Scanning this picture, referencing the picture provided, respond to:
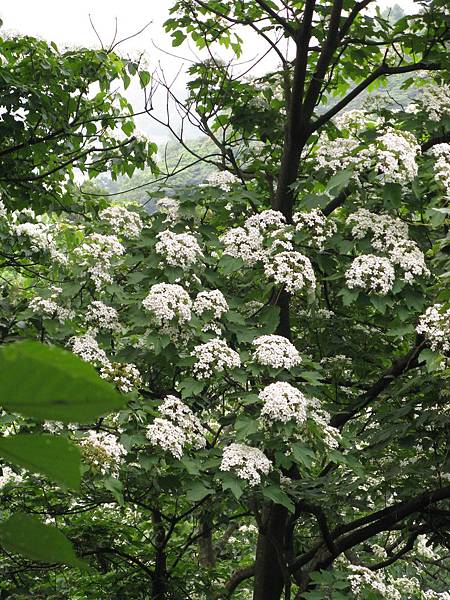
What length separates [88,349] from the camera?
426 centimetres

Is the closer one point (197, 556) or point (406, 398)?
point (406, 398)

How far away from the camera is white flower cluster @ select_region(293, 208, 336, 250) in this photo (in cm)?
486

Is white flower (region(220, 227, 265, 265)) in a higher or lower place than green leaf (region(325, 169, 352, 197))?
lower

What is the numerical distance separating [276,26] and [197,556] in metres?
5.16

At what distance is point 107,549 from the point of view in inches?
229

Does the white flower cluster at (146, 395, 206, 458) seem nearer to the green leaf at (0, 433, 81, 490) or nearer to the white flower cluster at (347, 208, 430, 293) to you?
the white flower cluster at (347, 208, 430, 293)

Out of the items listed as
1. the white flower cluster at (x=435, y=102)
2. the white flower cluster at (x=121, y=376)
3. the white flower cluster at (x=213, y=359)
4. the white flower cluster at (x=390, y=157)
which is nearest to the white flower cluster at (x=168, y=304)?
the white flower cluster at (x=213, y=359)

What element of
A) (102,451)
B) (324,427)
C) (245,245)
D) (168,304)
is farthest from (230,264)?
(102,451)

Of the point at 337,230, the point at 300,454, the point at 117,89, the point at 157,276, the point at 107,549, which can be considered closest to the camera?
the point at 300,454

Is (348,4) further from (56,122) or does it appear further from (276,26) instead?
(56,122)

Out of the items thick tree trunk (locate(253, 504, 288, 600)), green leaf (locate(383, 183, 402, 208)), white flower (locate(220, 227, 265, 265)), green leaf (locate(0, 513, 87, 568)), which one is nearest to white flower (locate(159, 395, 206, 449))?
white flower (locate(220, 227, 265, 265))

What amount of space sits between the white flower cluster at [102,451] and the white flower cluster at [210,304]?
3.32ft

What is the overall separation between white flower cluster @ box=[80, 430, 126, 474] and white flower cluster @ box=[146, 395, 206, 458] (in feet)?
0.70

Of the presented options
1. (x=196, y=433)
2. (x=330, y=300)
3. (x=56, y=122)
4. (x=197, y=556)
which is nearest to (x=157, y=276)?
(x=196, y=433)
